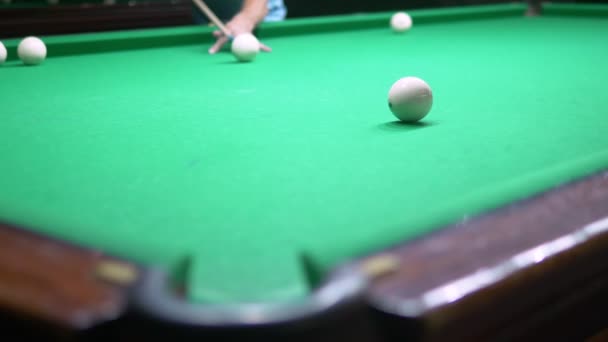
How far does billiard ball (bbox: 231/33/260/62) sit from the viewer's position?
277cm

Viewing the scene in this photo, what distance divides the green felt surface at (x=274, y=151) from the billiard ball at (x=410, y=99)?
2.2 inches

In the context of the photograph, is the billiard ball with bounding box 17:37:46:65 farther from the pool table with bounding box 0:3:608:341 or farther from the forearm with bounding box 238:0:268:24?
the forearm with bounding box 238:0:268:24

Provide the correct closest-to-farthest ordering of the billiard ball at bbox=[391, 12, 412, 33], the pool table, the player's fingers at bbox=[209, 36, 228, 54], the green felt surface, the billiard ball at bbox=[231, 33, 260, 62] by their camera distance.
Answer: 1. the pool table
2. the green felt surface
3. the billiard ball at bbox=[231, 33, 260, 62]
4. the player's fingers at bbox=[209, 36, 228, 54]
5. the billiard ball at bbox=[391, 12, 412, 33]

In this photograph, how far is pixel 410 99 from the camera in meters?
1.56

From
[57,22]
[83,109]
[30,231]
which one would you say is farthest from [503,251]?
Result: [57,22]

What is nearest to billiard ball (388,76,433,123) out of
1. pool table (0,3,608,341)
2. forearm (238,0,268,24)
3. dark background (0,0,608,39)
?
pool table (0,3,608,341)

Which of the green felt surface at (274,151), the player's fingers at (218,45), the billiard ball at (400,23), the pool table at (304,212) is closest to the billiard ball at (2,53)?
the green felt surface at (274,151)

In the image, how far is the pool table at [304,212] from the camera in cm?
69

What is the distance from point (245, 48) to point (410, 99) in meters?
1.34

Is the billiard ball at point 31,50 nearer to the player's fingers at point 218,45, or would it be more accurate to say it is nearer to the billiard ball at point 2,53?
the billiard ball at point 2,53

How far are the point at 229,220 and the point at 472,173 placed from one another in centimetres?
44

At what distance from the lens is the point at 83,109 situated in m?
1.85

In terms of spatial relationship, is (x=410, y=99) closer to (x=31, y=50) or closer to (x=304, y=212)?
(x=304, y=212)

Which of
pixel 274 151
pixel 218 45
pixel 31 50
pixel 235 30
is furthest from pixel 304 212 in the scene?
pixel 235 30
